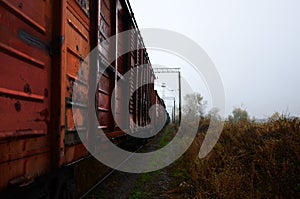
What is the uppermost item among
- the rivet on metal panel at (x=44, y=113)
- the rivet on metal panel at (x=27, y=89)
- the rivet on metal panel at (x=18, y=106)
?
A: the rivet on metal panel at (x=27, y=89)

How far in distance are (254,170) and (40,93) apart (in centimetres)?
357

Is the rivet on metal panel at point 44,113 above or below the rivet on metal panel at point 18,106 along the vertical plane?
below

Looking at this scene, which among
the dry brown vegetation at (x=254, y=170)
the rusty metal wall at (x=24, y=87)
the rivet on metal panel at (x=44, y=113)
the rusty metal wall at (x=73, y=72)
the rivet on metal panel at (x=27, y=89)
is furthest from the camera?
the dry brown vegetation at (x=254, y=170)

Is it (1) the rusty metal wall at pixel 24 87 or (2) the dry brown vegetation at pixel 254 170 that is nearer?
(1) the rusty metal wall at pixel 24 87

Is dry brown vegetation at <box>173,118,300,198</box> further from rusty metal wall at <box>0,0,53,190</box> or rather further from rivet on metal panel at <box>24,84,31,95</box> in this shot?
rivet on metal panel at <box>24,84,31,95</box>

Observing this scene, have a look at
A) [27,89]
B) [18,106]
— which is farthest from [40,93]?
[18,106]

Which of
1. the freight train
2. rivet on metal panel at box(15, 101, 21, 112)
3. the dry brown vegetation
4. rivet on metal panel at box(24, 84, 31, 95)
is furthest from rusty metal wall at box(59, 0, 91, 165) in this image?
the dry brown vegetation

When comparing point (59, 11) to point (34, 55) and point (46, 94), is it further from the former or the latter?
point (46, 94)

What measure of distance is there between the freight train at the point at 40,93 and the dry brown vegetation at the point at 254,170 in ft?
7.12

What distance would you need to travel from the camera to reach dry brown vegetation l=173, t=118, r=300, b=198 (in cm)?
364

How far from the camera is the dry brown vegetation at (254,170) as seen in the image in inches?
143

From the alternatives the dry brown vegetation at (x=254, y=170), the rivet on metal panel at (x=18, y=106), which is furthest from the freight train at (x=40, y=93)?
the dry brown vegetation at (x=254, y=170)

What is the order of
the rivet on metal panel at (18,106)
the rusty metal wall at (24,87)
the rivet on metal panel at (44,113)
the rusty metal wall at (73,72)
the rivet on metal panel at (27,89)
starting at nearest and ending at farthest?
the rusty metal wall at (24,87), the rivet on metal panel at (18,106), the rivet on metal panel at (27,89), the rivet on metal panel at (44,113), the rusty metal wall at (73,72)

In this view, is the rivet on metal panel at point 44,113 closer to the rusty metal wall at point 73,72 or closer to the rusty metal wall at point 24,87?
the rusty metal wall at point 24,87
